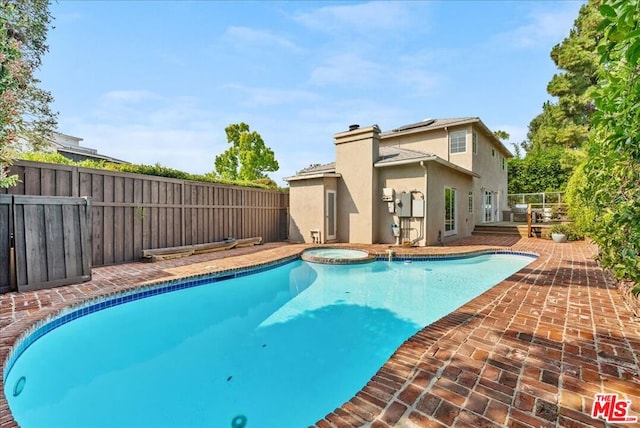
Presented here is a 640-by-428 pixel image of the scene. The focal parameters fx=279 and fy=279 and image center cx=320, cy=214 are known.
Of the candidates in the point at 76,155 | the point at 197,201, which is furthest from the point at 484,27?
the point at 76,155

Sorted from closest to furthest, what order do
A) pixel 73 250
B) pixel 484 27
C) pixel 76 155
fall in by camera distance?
pixel 73 250
pixel 484 27
pixel 76 155

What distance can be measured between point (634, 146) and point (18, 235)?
348 inches

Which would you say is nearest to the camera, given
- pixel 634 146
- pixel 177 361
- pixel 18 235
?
pixel 634 146

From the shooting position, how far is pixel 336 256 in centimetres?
1028

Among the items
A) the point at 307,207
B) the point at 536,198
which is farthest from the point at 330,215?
the point at 536,198

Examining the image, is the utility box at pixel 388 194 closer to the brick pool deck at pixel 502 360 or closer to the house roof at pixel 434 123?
the house roof at pixel 434 123

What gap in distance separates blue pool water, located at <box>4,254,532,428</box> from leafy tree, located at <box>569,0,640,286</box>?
287 cm

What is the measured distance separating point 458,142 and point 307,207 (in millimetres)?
9270

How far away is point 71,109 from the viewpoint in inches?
377

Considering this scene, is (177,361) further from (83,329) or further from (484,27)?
(484,27)

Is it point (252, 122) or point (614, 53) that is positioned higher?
point (252, 122)

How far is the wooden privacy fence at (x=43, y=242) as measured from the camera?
5.30 meters

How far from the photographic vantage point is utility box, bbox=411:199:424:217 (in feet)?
37.3

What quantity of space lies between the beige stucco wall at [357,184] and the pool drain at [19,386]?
10787 mm
